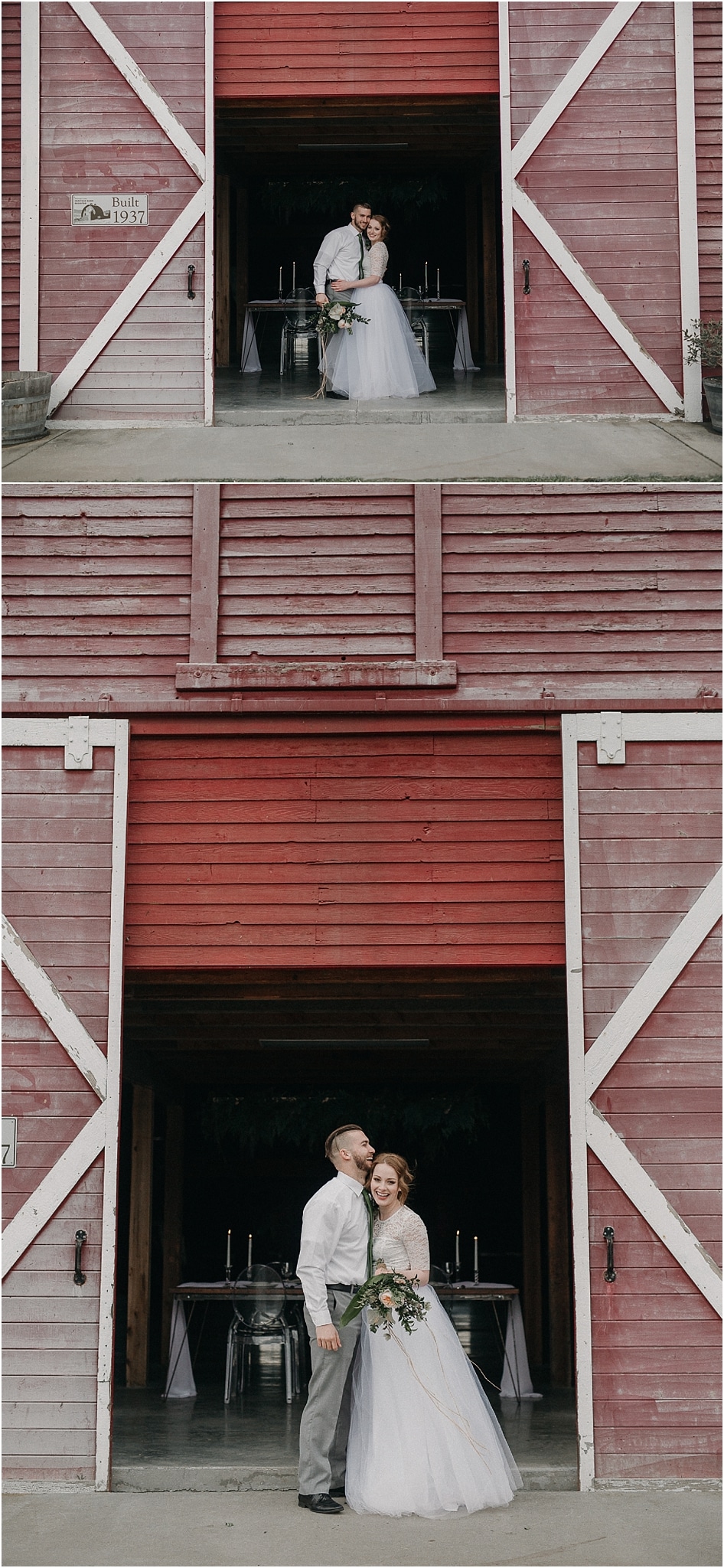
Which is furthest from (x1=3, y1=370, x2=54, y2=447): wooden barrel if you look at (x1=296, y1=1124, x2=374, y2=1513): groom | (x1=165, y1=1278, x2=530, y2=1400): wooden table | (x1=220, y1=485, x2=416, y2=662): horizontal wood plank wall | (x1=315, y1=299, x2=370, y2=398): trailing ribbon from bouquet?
(x1=165, y1=1278, x2=530, y2=1400): wooden table

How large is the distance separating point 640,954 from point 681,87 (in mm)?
6345

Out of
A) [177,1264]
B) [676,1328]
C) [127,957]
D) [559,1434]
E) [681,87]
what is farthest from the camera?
[177,1264]

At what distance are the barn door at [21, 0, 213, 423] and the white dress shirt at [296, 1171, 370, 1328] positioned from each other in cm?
585

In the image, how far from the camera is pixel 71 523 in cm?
799

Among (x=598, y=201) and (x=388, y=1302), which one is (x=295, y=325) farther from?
(x=388, y=1302)

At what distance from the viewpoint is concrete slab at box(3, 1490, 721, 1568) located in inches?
238

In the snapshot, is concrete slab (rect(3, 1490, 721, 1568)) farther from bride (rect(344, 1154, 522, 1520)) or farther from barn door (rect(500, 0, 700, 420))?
barn door (rect(500, 0, 700, 420))

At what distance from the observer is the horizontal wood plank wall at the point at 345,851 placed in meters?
7.68

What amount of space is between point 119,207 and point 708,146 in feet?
13.1

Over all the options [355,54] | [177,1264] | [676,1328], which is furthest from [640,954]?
[355,54]

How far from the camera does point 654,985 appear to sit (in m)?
7.48

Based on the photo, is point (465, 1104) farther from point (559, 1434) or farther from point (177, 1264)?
point (559, 1434)

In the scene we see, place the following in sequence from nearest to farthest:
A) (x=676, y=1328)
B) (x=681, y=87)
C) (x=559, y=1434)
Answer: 1. (x=676, y=1328)
2. (x=559, y=1434)
3. (x=681, y=87)

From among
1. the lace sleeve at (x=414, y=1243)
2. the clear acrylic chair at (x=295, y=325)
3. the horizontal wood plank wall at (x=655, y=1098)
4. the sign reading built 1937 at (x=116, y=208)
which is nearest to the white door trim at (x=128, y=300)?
the sign reading built 1937 at (x=116, y=208)
